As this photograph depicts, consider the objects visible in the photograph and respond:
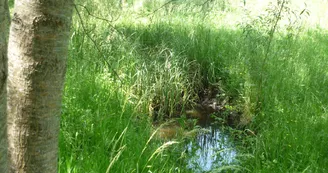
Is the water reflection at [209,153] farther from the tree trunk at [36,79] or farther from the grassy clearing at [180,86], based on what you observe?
the tree trunk at [36,79]

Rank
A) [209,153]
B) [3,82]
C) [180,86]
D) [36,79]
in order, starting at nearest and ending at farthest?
1. [3,82]
2. [36,79]
3. [209,153]
4. [180,86]

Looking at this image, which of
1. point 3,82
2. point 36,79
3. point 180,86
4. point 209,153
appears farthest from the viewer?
point 180,86

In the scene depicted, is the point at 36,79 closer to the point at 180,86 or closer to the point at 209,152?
the point at 209,152

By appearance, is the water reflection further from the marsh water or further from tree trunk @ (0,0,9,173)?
tree trunk @ (0,0,9,173)

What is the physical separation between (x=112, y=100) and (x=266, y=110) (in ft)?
5.63

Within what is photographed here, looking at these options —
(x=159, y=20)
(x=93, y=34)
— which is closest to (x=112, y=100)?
(x=93, y=34)

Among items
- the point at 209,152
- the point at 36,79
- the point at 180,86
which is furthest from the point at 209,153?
the point at 36,79

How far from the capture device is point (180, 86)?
5.23 meters

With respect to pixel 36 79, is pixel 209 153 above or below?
below

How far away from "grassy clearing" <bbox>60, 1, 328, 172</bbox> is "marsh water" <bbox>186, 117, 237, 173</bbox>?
12 centimetres

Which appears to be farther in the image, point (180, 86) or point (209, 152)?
point (180, 86)

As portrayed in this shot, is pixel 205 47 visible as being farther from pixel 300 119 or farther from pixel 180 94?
pixel 300 119

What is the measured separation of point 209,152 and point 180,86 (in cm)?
138

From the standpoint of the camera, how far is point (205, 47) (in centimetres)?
582
